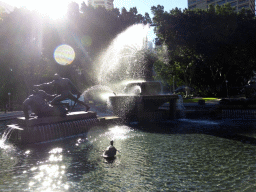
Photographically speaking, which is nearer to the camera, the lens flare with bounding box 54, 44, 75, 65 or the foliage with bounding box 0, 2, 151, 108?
the foliage with bounding box 0, 2, 151, 108

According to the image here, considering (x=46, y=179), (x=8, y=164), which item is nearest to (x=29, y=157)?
(x=8, y=164)

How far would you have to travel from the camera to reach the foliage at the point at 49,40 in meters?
32.2

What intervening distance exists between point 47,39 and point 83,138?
28.1 m

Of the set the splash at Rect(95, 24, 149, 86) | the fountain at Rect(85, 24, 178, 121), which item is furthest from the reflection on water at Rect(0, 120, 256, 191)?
the splash at Rect(95, 24, 149, 86)

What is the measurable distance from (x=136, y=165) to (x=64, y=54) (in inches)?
1344

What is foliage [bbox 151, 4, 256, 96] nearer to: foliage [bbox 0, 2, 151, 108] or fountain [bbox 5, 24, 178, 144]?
fountain [bbox 5, 24, 178, 144]

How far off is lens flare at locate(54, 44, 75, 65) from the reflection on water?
28.6 m

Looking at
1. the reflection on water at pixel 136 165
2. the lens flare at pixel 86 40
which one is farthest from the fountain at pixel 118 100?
the lens flare at pixel 86 40

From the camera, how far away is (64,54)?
38750mm

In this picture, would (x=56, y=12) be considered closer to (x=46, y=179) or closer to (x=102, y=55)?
(x=102, y=55)

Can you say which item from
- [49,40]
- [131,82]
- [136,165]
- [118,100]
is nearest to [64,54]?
[49,40]

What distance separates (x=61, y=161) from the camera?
794cm

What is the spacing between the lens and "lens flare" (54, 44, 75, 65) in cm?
3759

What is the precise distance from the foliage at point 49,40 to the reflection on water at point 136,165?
25.1 m
